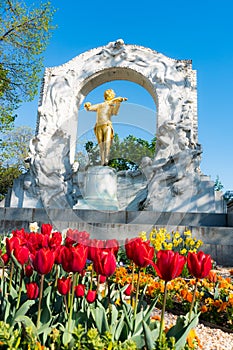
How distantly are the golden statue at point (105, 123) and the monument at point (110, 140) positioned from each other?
0.12 feet

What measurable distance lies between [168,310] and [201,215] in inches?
224

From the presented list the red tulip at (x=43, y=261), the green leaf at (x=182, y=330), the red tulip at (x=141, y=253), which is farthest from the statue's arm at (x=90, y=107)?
the green leaf at (x=182, y=330)

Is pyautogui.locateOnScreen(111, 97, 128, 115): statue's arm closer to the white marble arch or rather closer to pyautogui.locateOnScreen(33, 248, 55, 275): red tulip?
the white marble arch

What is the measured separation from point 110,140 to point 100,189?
1.93 m

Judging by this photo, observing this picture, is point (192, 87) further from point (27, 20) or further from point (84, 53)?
point (27, 20)

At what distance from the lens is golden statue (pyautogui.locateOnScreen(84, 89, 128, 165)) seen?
9891 mm

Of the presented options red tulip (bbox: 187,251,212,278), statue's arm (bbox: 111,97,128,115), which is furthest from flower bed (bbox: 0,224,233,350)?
statue's arm (bbox: 111,97,128,115)

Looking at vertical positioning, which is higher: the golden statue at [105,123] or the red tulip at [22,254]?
the golden statue at [105,123]

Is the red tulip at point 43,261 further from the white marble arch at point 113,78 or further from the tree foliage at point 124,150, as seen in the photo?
the white marble arch at point 113,78

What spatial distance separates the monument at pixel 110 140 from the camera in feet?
33.0

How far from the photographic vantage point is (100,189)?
940 centimetres

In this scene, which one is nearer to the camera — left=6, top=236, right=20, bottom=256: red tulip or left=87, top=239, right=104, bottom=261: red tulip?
left=87, top=239, right=104, bottom=261: red tulip

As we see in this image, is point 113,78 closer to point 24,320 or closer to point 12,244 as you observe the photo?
point 12,244

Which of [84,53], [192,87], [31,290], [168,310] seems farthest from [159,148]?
[31,290]
